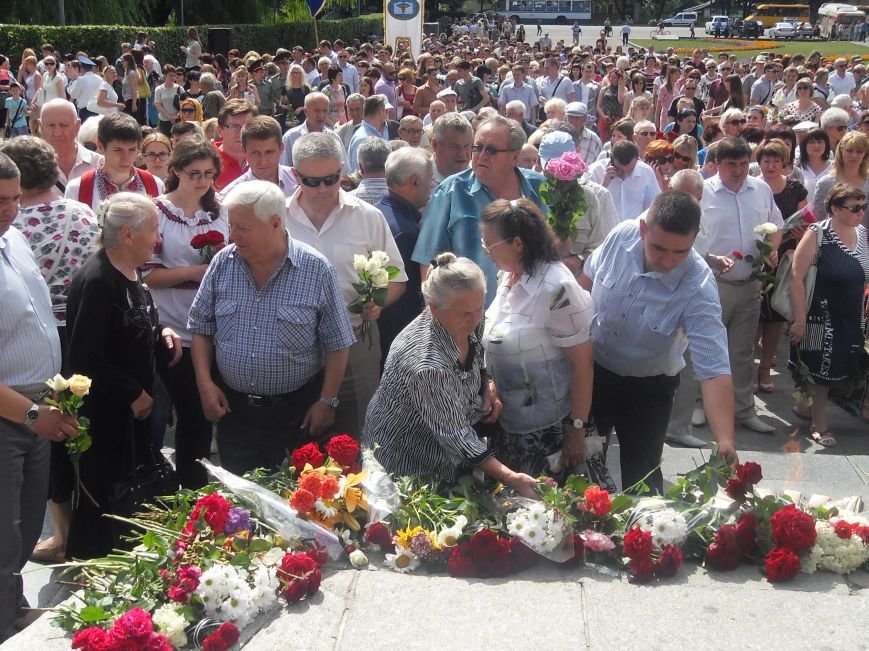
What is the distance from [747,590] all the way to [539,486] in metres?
0.77

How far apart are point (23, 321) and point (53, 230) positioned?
876mm

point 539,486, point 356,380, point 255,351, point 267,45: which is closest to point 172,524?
point 255,351

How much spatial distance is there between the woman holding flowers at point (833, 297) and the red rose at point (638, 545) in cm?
398

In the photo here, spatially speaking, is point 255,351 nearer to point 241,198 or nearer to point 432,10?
point 241,198

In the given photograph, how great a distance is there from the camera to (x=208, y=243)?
4887mm

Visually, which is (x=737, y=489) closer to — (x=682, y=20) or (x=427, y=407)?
(x=427, y=407)

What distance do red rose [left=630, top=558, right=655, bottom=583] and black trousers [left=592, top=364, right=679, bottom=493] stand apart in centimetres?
128

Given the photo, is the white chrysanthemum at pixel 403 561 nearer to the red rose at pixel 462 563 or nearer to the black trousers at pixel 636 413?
the red rose at pixel 462 563

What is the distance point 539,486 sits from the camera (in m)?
3.43

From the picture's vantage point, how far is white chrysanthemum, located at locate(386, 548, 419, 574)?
10.8 ft

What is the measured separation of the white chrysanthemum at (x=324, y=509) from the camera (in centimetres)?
339

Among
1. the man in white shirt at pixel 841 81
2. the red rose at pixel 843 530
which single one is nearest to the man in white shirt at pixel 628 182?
the red rose at pixel 843 530

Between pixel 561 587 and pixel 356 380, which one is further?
pixel 356 380

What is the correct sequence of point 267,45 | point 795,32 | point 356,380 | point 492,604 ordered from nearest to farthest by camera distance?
point 492,604 → point 356,380 → point 267,45 → point 795,32
